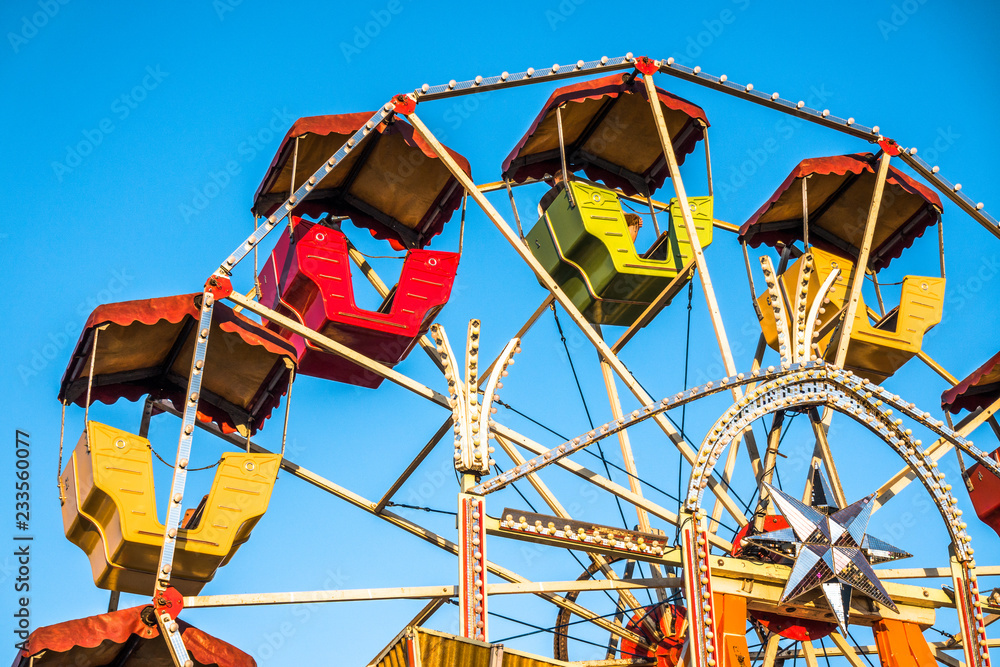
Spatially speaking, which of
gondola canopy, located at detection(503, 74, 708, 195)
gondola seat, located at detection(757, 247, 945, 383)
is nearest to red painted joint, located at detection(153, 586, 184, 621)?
gondola canopy, located at detection(503, 74, 708, 195)

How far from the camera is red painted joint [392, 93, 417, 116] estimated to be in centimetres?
1906

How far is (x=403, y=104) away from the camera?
1909cm

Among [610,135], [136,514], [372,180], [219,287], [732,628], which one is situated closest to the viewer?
[136,514]

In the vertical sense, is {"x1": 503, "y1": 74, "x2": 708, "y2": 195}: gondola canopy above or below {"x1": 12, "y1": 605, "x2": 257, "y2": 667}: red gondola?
above

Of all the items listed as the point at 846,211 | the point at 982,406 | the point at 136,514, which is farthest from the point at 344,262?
the point at 982,406

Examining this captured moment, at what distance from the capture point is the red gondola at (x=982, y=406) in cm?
2102

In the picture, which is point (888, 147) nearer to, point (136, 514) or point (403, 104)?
point (403, 104)

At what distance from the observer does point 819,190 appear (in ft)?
74.4

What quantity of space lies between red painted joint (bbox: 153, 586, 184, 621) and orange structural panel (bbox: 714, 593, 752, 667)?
6.09m

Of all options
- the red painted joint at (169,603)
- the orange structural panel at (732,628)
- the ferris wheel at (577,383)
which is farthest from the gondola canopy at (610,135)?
the red painted joint at (169,603)

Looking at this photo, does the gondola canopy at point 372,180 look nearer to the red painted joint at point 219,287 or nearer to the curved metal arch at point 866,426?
the red painted joint at point 219,287

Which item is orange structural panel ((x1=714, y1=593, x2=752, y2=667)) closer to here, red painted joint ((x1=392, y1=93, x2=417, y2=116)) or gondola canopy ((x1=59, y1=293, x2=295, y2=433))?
gondola canopy ((x1=59, y1=293, x2=295, y2=433))

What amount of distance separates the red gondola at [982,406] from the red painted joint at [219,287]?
1146cm

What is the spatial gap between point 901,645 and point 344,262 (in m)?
8.80
